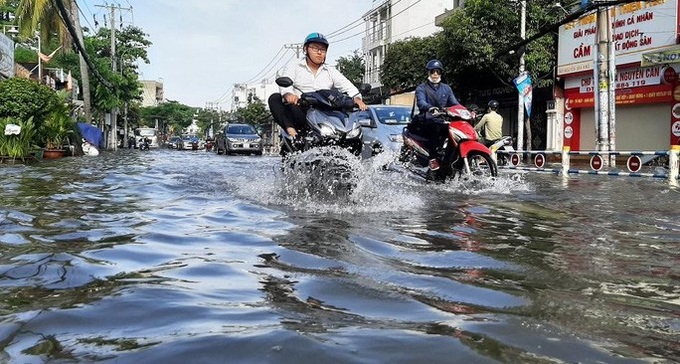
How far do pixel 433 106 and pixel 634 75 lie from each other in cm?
1717

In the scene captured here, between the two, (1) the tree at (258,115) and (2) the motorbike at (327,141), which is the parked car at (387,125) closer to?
(2) the motorbike at (327,141)

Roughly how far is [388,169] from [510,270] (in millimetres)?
6765

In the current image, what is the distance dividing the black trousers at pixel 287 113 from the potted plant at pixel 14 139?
9.29 m

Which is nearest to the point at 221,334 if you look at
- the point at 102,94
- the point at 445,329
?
the point at 445,329

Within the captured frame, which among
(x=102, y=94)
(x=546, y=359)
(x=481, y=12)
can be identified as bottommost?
(x=546, y=359)

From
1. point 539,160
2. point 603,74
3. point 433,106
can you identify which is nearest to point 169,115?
point 603,74

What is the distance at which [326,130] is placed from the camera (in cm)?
618

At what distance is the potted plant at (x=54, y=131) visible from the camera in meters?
16.8

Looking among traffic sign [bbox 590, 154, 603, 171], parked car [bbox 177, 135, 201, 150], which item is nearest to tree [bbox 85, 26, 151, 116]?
parked car [bbox 177, 135, 201, 150]

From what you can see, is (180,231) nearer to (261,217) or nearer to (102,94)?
(261,217)

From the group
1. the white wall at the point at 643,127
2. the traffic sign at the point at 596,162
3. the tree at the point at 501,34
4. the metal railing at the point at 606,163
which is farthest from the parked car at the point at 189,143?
the traffic sign at the point at 596,162

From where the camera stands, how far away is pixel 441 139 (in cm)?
859

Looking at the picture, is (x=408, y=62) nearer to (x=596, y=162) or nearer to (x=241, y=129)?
(x=241, y=129)

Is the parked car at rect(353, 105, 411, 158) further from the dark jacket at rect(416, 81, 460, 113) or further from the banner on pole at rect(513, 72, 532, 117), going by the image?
the banner on pole at rect(513, 72, 532, 117)
